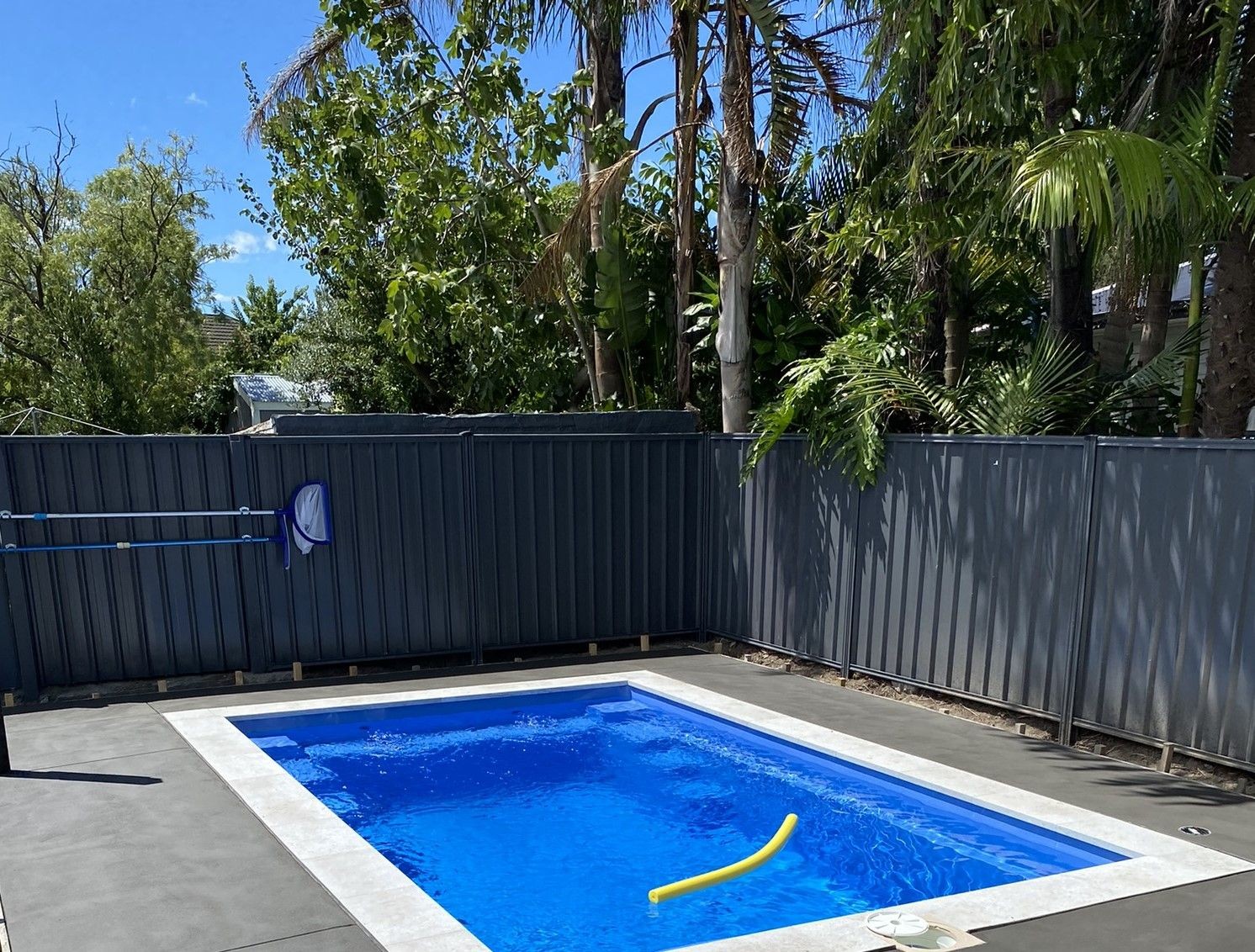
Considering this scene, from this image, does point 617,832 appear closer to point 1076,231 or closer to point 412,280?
point 1076,231

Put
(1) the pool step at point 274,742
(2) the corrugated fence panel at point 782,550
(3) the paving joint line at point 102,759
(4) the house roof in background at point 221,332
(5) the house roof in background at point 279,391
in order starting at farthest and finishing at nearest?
(4) the house roof in background at point 221,332, (5) the house roof in background at point 279,391, (2) the corrugated fence panel at point 782,550, (1) the pool step at point 274,742, (3) the paving joint line at point 102,759

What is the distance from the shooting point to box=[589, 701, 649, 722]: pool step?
7.76 m

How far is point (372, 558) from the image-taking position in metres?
8.48

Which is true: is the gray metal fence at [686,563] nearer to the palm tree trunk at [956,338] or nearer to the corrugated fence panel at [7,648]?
the corrugated fence panel at [7,648]

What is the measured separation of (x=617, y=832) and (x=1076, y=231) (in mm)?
6194

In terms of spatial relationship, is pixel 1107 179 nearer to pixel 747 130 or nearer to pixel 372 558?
pixel 747 130

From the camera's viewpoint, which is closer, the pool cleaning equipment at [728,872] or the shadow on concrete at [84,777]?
the pool cleaning equipment at [728,872]

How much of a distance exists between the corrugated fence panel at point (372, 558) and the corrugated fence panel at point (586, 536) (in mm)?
279

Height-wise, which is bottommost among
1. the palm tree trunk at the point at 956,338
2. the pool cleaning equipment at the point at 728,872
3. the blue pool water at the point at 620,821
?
the blue pool water at the point at 620,821

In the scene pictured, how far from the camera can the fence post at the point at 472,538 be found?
344 inches

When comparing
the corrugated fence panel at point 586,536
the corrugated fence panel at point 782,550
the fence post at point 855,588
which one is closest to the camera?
the fence post at point 855,588

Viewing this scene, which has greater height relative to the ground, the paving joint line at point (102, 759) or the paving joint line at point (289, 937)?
the paving joint line at point (289, 937)

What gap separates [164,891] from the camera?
4195 mm

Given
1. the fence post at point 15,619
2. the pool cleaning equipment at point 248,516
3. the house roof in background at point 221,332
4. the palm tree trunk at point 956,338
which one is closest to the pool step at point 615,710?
the pool cleaning equipment at point 248,516
